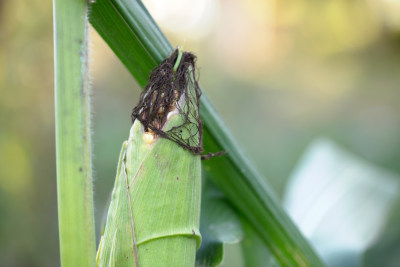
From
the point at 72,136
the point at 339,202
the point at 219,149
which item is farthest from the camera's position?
the point at 339,202

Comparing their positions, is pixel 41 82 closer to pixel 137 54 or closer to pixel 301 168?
pixel 301 168

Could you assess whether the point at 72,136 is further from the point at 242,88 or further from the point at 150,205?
the point at 242,88

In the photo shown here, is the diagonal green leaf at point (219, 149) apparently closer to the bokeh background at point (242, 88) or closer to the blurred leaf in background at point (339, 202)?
the blurred leaf in background at point (339, 202)

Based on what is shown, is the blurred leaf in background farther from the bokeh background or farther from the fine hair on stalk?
the bokeh background

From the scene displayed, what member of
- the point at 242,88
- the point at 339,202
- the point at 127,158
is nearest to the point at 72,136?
the point at 127,158

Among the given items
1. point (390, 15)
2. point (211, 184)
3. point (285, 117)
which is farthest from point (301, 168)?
point (390, 15)

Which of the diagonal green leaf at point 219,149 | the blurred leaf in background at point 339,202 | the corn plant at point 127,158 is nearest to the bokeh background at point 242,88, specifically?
the blurred leaf in background at point 339,202
